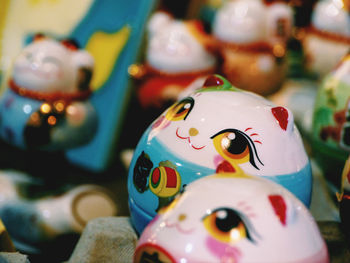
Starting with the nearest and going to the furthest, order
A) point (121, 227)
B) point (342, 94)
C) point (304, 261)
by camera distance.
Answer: point (304, 261), point (121, 227), point (342, 94)

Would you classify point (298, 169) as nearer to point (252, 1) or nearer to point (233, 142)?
point (233, 142)

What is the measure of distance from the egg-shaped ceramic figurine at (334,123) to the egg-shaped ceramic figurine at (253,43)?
67 cm

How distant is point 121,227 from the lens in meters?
0.98

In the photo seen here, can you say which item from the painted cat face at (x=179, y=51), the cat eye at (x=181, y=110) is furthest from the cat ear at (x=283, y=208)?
the painted cat face at (x=179, y=51)

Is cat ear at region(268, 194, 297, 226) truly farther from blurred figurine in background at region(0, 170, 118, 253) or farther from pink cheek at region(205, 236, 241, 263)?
blurred figurine in background at region(0, 170, 118, 253)

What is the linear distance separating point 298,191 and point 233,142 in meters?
0.15

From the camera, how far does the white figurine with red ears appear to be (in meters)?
1.82

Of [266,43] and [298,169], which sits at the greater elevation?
[298,169]

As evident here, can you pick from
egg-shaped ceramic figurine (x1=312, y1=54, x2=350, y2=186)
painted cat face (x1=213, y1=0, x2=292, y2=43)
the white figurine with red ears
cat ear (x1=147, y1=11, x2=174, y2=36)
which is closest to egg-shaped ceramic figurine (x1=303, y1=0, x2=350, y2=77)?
painted cat face (x1=213, y1=0, x2=292, y2=43)

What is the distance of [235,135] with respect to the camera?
2.66 ft

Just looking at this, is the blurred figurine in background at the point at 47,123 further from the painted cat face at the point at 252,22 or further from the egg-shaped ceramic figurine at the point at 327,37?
the egg-shaped ceramic figurine at the point at 327,37

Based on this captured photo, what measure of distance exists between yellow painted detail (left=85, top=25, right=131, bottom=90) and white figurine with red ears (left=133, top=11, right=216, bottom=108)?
215 millimetres

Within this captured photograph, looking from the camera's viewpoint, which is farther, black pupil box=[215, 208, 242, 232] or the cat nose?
the cat nose

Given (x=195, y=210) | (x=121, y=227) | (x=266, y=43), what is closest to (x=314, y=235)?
(x=195, y=210)
